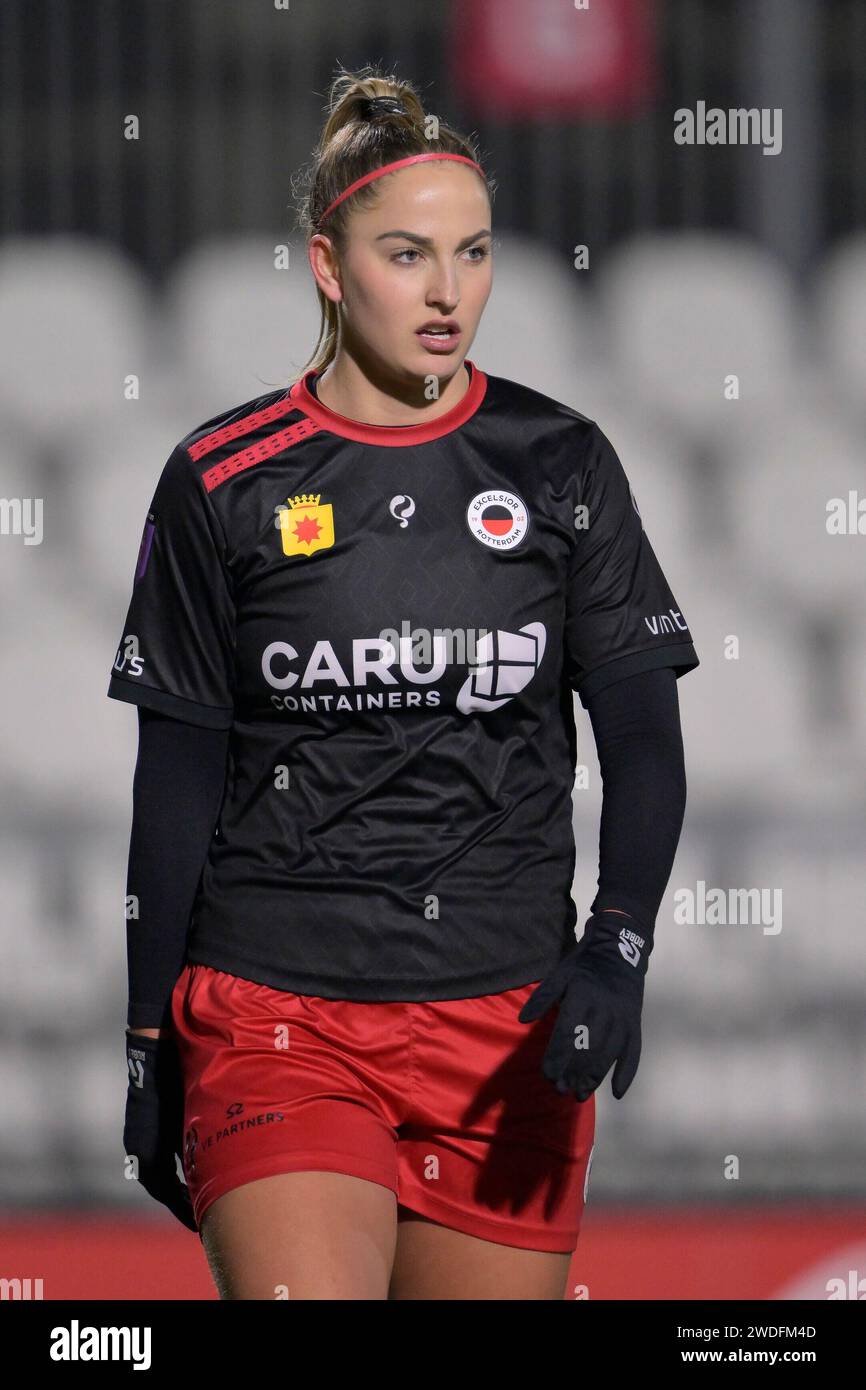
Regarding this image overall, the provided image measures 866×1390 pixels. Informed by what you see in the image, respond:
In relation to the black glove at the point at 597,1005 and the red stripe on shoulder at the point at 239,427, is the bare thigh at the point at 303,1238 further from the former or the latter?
the red stripe on shoulder at the point at 239,427

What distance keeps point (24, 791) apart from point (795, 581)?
1.84 m

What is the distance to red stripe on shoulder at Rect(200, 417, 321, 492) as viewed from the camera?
180 centimetres

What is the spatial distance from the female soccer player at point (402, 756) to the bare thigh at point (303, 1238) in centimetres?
2

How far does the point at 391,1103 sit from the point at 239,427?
720 millimetres

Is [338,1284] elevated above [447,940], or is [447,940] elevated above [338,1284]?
[447,940]

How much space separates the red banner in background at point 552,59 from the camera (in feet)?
13.4

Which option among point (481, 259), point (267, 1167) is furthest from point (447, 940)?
point (481, 259)

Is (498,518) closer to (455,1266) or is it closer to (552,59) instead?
(455,1266)

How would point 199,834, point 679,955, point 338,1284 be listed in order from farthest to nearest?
point 679,955 < point 199,834 < point 338,1284

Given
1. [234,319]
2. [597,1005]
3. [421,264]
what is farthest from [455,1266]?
[234,319]

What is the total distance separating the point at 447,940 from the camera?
1729 millimetres

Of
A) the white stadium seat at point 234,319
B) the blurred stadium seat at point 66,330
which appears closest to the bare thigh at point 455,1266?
the white stadium seat at point 234,319

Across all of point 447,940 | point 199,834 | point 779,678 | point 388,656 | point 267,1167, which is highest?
point 779,678

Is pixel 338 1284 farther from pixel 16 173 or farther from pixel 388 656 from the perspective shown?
pixel 16 173
